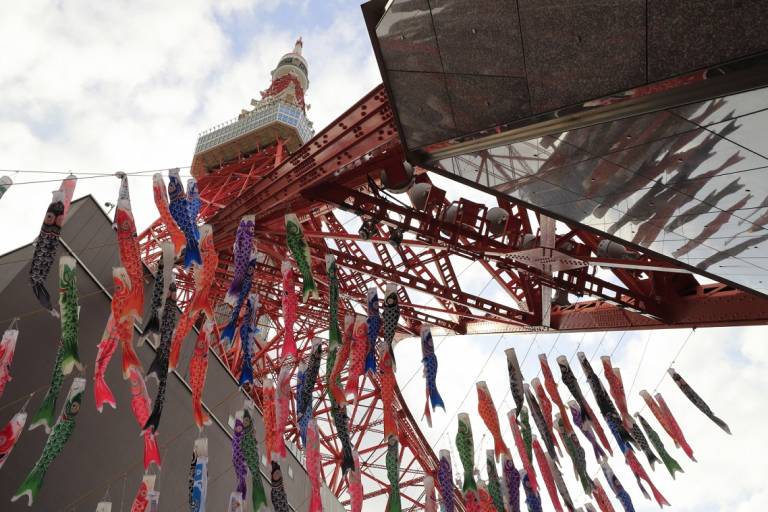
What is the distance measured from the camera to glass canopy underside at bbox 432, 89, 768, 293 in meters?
4.36

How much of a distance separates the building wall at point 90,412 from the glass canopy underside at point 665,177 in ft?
19.0

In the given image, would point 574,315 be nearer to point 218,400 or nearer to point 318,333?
point 218,400

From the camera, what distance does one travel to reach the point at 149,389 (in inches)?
365

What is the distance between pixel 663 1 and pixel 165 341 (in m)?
7.00

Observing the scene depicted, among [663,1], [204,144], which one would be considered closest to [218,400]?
[663,1]

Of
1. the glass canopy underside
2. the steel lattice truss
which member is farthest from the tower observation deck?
the glass canopy underside

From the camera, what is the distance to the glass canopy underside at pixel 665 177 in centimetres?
436

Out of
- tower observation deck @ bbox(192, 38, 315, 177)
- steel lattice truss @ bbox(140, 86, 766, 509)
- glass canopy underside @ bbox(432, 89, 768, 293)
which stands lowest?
glass canopy underside @ bbox(432, 89, 768, 293)

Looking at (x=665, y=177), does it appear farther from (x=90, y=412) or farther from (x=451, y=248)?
(x=90, y=412)

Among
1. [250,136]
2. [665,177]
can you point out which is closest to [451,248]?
[665,177]

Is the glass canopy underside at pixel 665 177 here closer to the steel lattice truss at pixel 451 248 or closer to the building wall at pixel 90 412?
the steel lattice truss at pixel 451 248

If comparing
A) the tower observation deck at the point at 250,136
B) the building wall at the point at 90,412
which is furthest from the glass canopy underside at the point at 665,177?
the tower observation deck at the point at 250,136

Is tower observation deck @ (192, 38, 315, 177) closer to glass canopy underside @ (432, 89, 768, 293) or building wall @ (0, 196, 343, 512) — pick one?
building wall @ (0, 196, 343, 512)

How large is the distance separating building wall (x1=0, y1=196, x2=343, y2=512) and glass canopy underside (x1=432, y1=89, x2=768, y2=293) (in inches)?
228
